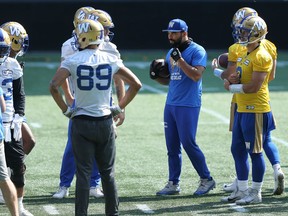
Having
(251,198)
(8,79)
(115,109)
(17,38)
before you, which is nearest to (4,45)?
(8,79)

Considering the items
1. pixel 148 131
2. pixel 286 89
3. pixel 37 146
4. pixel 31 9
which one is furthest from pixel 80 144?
pixel 31 9

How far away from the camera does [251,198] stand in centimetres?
898

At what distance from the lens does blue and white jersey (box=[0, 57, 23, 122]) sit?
8211mm

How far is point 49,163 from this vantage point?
11258 millimetres

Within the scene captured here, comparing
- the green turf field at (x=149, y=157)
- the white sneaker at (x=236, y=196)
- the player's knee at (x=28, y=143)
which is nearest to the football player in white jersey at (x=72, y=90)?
the green turf field at (x=149, y=157)

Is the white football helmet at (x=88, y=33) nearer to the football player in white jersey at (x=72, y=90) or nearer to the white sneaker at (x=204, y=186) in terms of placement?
the football player in white jersey at (x=72, y=90)

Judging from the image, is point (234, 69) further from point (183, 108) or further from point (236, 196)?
point (236, 196)

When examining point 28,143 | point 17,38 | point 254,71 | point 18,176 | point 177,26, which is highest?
point 177,26

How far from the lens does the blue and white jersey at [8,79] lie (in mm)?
8211

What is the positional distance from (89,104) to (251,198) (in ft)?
7.28

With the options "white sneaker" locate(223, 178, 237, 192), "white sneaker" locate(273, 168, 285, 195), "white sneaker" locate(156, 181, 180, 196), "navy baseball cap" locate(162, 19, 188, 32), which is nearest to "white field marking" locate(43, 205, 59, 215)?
"white sneaker" locate(156, 181, 180, 196)

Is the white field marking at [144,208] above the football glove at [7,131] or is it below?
below

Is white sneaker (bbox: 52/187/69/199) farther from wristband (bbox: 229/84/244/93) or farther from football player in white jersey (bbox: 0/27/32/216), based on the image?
wristband (bbox: 229/84/244/93)

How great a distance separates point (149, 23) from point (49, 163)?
588 inches
